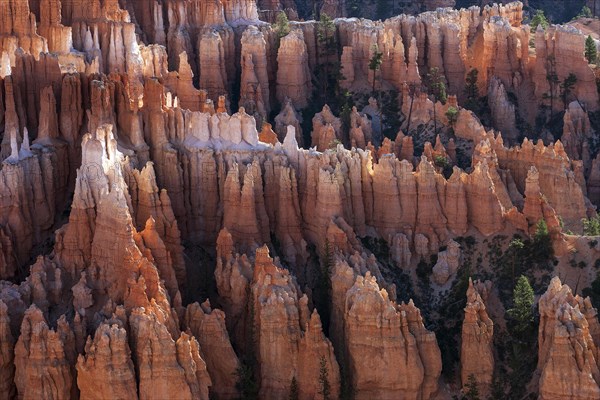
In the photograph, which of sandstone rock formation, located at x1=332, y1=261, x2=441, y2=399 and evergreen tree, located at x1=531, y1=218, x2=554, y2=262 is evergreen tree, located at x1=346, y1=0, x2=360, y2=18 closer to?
evergreen tree, located at x1=531, y1=218, x2=554, y2=262

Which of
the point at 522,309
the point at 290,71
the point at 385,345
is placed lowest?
the point at 385,345

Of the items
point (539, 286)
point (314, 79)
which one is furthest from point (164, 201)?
point (314, 79)

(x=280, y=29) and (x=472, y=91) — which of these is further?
(x=280, y=29)

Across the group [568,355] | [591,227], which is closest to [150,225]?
[568,355]

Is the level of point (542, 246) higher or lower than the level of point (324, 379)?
higher

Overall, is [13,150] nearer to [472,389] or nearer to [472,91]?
[472,389]

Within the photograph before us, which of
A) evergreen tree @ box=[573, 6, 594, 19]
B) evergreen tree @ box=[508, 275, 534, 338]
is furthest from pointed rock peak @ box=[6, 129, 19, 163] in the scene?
evergreen tree @ box=[573, 6, 594, 19]
